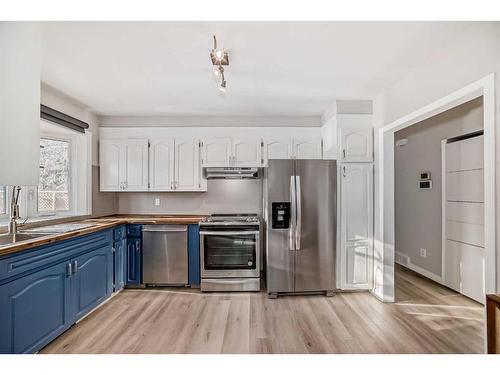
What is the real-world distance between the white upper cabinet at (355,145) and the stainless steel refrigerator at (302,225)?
0.65 ft

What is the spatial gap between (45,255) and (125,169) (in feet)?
6.20

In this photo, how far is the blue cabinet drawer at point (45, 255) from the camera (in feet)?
5.76

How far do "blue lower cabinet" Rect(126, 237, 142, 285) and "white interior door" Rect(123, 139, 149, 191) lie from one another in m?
0.75

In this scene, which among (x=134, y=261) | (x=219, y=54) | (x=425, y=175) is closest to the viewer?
(x=219, y=54)

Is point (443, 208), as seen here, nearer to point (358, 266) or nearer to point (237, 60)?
point (358, 266)

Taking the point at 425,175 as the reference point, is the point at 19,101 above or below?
above

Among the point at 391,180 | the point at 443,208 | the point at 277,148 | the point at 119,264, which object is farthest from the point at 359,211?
the point at 119,264

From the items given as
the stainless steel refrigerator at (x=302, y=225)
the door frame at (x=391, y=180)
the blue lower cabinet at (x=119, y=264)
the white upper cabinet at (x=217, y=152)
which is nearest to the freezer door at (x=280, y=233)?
the stainless steel refrigerator at (x=302, y=225)

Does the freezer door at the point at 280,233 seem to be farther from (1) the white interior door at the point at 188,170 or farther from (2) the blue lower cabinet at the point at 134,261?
(2) the blue lower cabinet at the point at 134,261

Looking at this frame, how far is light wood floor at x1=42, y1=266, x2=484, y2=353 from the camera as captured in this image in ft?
7.05

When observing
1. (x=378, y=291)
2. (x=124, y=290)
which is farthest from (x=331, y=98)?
(x=124, y=290)

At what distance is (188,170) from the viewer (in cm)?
381
